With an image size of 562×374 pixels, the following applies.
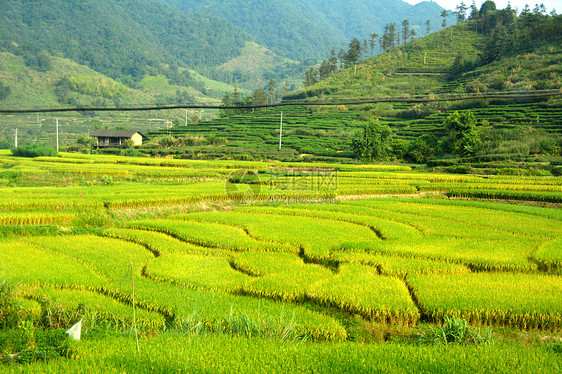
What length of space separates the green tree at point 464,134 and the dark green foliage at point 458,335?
40.0 m

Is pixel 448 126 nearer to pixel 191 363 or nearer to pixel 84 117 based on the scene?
pixel 191 363

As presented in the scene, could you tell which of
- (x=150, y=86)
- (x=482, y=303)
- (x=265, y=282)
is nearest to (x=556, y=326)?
(x=482, y=303)

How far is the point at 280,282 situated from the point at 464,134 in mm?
40803

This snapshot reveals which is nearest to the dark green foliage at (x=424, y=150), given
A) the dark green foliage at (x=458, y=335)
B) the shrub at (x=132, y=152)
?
the shrub at (x=132, y=152)

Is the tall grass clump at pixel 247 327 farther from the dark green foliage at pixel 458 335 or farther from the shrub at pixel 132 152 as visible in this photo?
the shrub at pixel 132 152

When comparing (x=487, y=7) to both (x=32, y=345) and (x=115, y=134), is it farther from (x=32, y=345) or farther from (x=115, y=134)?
(x=32, y=345)

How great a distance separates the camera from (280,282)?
331 inches

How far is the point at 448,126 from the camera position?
43.7m

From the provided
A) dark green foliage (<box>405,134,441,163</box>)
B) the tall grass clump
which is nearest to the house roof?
dark green foliage (<box>405,134,441,163</box>)

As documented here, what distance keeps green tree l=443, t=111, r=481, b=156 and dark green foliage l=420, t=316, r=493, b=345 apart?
40.0 meters

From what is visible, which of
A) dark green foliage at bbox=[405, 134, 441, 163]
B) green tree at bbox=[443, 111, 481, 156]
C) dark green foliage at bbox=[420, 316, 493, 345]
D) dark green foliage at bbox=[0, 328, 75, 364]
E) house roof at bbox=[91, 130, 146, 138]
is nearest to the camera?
dark green foliage at bbox=[0, 328, 75, 364]

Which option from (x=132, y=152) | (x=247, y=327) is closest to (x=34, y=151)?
(x=132, y=152)

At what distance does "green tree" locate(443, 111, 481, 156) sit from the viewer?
4184cm

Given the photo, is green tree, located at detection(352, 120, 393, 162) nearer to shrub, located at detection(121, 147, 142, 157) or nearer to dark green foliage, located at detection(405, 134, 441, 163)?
dark green foliage, located at detection(405, 134, 441, 163)
